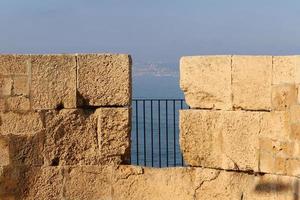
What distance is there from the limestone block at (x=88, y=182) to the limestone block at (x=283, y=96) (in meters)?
1.89

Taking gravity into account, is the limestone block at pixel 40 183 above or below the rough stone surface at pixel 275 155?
below

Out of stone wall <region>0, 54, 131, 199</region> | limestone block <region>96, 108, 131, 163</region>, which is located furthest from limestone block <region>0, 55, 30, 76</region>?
limestone block <region>96, 108, 131, 163</region>

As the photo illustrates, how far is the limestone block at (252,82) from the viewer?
605 centimetres

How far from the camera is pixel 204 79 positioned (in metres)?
6.39

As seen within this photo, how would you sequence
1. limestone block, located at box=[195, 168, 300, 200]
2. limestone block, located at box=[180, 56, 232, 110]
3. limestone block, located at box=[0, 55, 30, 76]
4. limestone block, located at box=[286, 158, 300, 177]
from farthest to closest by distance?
limestone block, located at box=[0, 55, 30, 76] < limestone block, located at box=[180, 56, 232, 110] < limestone block, located at box=[195, 168, 300, 200] < limestone block, located at box=[286, 158, 300, 177]

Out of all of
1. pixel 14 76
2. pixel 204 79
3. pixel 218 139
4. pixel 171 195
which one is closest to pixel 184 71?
pixel 204 79

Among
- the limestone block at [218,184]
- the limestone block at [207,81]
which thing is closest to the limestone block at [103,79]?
the limestone block at [207,81]

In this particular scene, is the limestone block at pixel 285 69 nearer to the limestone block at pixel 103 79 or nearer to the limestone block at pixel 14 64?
the limestone block at pixel 103 79

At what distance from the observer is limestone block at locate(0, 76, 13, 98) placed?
656 cm

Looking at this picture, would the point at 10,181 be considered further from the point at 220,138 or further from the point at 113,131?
the point at 220,138

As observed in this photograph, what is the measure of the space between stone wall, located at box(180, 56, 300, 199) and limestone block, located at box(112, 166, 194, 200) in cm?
22

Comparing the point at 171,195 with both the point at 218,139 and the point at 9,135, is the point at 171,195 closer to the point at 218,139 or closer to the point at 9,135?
the point at 218,139

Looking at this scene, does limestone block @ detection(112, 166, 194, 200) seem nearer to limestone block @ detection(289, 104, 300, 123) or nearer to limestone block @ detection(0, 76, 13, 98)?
limestone block @ detection(289, 104, 300, 123)

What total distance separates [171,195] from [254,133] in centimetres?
115
